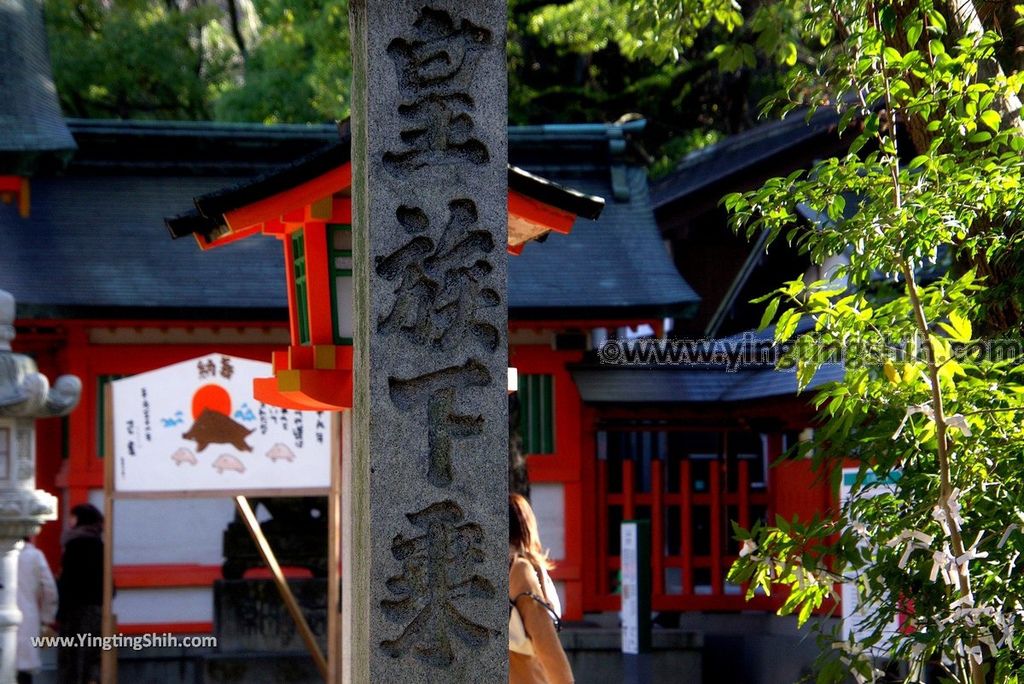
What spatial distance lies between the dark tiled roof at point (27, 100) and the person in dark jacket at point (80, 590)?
3.15m

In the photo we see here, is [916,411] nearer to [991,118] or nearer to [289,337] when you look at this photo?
[991,118]

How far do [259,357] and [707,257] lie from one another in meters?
5.94

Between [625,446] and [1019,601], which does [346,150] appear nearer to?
[1019,601]

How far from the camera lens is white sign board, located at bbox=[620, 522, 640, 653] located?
8.95 m

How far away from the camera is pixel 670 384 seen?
39.6 ft

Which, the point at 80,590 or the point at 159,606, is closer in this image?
the point at 80,590

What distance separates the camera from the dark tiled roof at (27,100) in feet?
37.3

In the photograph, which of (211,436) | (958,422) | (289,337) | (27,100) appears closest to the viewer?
(958,422)

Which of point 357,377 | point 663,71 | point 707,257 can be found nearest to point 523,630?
point 357,377

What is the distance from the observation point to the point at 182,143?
12.4 meters

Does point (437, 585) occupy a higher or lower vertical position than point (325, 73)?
lower

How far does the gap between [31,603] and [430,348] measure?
20.2 ft

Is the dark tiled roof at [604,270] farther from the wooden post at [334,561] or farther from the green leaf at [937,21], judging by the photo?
the green leaf at [937,21]

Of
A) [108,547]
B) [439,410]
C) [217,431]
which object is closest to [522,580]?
[439,410]
